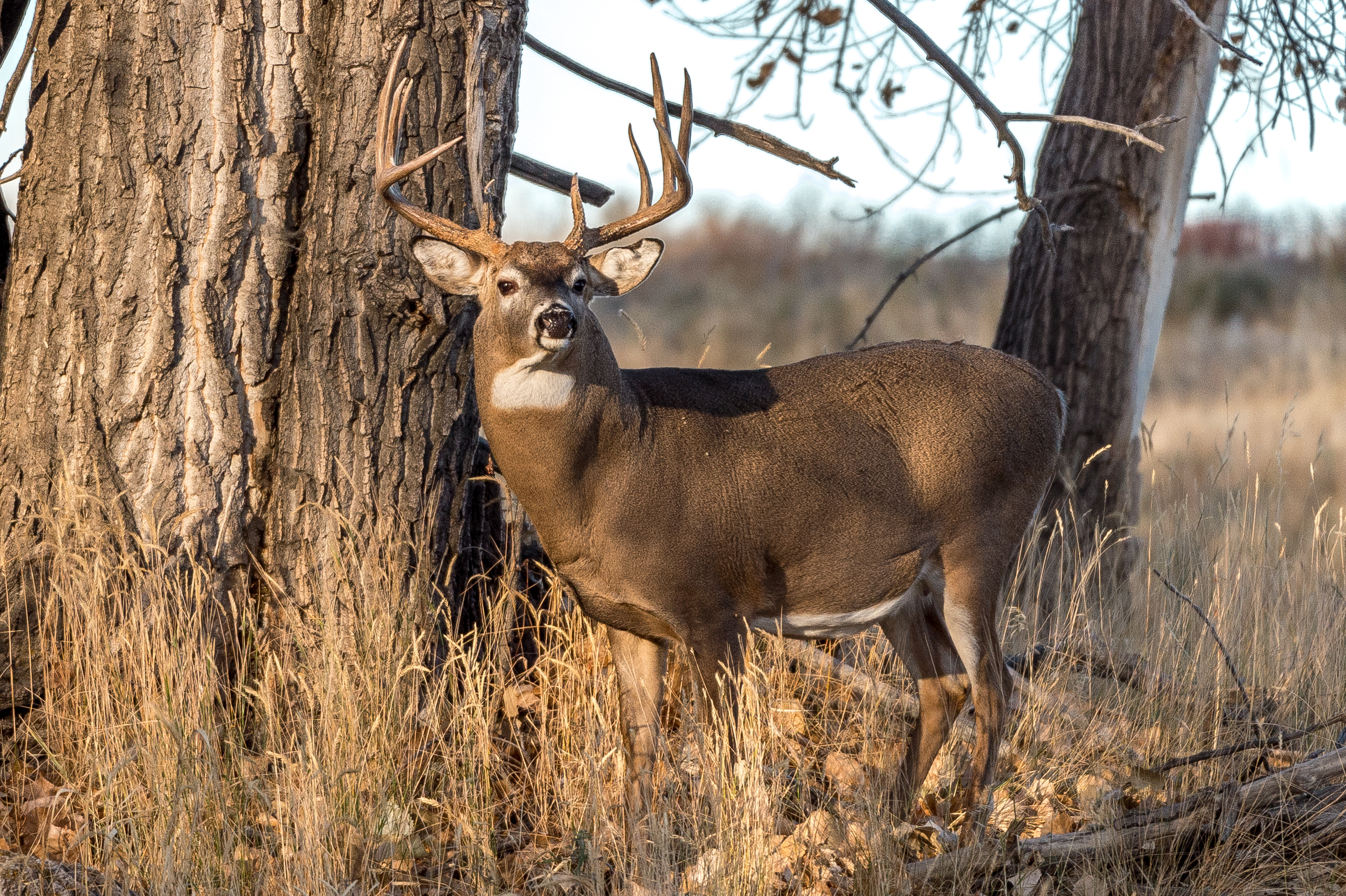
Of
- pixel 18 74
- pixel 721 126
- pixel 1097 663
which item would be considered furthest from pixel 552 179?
pixel 1097 663

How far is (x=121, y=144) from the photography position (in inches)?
179

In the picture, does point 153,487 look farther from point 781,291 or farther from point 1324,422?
point 781,291

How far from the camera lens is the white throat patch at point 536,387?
14.1 ft

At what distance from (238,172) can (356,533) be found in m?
1.32

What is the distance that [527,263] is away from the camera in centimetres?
426

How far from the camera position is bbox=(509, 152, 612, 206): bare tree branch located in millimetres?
5359

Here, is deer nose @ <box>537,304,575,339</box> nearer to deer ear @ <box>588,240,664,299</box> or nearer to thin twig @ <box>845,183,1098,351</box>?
deer ear @ <box>588,240,664,299</box>

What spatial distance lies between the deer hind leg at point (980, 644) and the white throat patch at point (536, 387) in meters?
1.59

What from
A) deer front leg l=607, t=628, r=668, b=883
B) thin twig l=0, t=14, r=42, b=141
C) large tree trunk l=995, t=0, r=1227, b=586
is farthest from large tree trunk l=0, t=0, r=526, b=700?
large tree trunk l=995, t=0, r=1227, b=586

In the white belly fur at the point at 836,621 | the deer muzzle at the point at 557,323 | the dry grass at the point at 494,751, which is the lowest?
the dry grass at the point at 494,751

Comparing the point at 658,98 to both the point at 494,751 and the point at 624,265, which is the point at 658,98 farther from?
the point at 494,751

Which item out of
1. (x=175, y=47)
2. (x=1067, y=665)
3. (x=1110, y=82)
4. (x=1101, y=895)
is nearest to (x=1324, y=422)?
(x=1110, y=82)

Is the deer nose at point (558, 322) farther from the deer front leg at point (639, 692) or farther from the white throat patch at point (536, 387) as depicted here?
the deer front leg at point (639, 692)

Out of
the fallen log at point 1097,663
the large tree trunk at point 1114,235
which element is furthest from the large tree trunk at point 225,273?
the large tree trunk at point 1114,235
